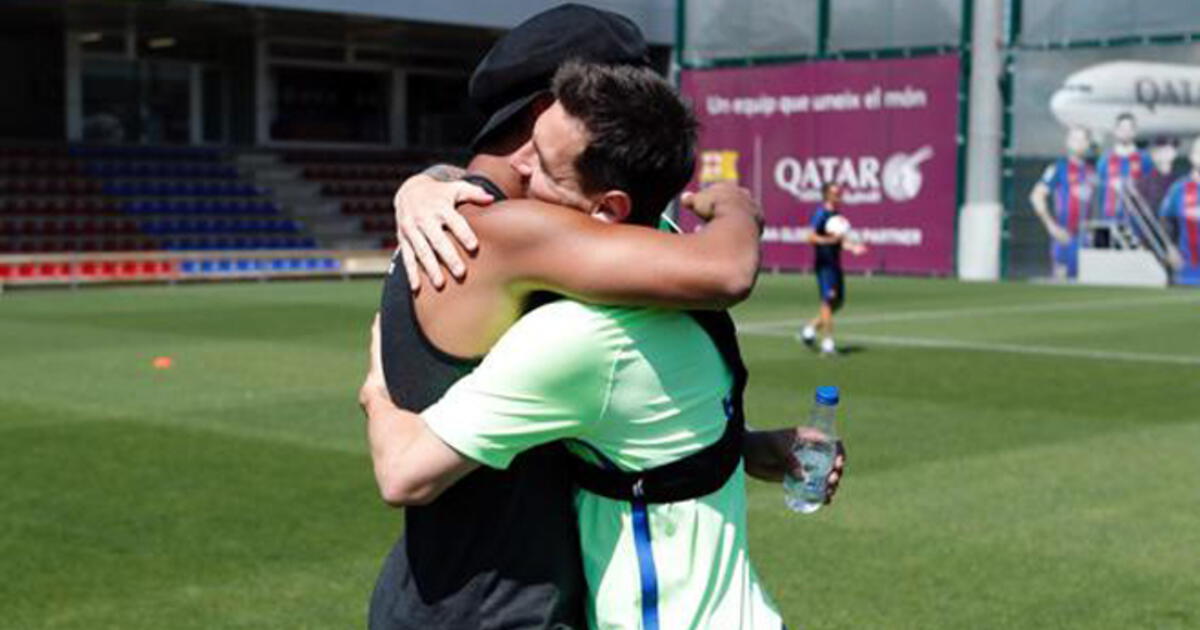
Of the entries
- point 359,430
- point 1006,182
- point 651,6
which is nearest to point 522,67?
point 359,430

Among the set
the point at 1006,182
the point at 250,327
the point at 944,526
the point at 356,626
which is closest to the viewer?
the point at 356,626

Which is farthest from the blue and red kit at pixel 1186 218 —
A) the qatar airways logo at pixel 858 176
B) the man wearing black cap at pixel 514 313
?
the man wearing black cap at pixel 514 313

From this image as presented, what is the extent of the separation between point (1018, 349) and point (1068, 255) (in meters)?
15.0

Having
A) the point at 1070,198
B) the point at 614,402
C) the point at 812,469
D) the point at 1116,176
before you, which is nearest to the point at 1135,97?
the point at 1116,176

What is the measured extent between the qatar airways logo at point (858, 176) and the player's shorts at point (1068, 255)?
10.3ft

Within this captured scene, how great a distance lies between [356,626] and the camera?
6.34 metres

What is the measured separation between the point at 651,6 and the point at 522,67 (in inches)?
1378

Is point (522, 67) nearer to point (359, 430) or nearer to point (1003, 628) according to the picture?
point (1003, 628)

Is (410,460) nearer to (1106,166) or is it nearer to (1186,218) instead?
(1186,218)

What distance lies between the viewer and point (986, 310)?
77.6ft

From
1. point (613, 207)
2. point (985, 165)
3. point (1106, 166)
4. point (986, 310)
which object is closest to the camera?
point (613, 207)

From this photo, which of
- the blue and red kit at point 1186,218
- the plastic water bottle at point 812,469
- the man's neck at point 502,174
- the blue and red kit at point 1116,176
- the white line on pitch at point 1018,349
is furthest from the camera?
the blue and red kit at point 1116,176

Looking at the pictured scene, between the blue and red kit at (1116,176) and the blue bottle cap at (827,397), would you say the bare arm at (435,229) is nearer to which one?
the blue bottle cap at (827,397)

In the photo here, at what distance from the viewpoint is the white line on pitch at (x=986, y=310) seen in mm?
21344
